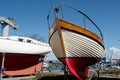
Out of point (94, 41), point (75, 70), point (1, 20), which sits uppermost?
point (1, 20)

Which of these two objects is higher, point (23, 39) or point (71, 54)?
point (23, 39)

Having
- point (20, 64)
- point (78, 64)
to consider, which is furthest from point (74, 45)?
point (20, 64)

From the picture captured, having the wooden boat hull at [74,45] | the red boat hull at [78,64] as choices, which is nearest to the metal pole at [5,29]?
the wooden boat hull at [74,45]

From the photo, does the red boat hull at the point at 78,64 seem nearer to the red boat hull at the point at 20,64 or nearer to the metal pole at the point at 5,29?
the red boat hull at the point at 20,64

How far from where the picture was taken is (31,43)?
19859 mm

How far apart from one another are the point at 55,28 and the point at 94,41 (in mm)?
2895

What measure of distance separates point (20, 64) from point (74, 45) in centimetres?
729

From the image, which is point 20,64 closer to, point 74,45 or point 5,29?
point 5,29

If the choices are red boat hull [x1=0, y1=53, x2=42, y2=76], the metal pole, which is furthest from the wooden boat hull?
the metal pole

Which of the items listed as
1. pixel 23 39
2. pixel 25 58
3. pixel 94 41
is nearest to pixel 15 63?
pixel 25 58

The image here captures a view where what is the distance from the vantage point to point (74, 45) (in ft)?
45.1

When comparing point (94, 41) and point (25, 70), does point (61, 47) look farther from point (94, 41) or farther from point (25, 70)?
point (25, 70)

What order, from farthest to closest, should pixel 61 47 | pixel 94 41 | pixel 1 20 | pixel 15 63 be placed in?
1. pixel 1 20
2. pixel 15 63
3. pixel 94 41
4. pixel 61 47

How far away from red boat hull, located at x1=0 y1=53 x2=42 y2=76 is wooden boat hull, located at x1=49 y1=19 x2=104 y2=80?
5.18 m
